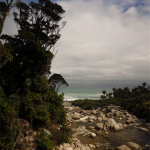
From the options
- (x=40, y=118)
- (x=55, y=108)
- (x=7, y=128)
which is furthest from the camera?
(x=55, y=108)

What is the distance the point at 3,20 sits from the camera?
827 cm

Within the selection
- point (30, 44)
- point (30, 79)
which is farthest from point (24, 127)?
point (30, 44)

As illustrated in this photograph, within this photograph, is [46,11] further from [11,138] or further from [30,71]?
[11,138]

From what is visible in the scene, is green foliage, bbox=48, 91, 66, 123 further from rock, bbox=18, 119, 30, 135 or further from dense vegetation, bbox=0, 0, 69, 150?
rock, bbox=18, 119, 30, 135

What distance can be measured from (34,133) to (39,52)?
848cm

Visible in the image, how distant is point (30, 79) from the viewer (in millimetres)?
11180

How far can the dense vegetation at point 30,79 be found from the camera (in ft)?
24.4

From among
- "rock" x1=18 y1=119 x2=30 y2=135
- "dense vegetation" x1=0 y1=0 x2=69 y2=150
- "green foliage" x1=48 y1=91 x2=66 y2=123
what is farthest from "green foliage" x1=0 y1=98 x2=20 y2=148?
"green foliage" x1=48 y1=91 x2=66 y2=123

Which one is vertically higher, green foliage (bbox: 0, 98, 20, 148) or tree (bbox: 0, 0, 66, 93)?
tree (bbox: 0, 0, 66, 93)

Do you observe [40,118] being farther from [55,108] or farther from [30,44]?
[30,44]

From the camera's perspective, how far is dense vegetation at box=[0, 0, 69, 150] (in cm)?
743

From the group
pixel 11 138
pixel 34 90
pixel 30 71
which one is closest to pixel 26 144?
pixel 11 138

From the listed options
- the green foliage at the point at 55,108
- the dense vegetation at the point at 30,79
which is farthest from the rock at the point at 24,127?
the green foliage at the point at 55,108

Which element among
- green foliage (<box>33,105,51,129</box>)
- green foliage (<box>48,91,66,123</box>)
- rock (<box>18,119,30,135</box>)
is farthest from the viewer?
green foliage (<box>48,91,66,123</box>)
